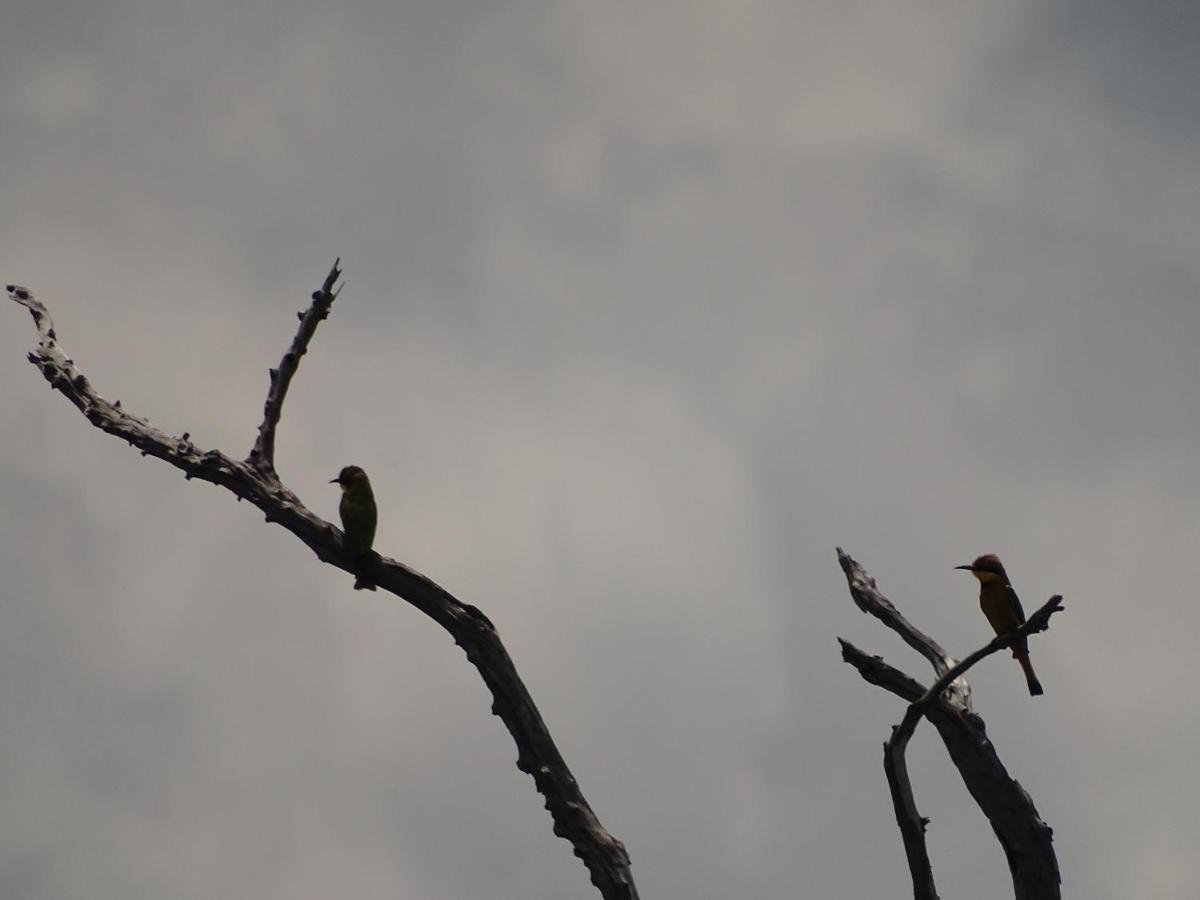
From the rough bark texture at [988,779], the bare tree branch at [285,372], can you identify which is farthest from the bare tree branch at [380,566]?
the rough bark texture at [988,779]

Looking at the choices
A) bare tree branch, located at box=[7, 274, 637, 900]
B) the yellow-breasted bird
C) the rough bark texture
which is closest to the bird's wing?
the yellow-breasted bird

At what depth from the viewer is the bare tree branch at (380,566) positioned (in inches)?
300

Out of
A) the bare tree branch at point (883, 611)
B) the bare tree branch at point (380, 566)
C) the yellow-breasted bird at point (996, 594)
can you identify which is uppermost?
the yellow-breasted bird at point (996, 594)

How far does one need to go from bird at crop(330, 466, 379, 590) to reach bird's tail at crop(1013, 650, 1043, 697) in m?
5.58

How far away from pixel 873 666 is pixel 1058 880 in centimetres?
177

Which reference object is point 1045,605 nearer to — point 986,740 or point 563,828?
point 986,740

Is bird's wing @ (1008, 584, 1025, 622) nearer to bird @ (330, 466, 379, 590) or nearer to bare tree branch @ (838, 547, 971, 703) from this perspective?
bare tree branch @ (838, 547, 971, 703)

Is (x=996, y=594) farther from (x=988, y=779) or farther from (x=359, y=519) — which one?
(x=359, y=519)

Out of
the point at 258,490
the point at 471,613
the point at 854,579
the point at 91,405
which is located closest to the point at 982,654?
the point at 854,579

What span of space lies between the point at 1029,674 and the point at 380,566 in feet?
19.1

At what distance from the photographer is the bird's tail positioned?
10.6 metres

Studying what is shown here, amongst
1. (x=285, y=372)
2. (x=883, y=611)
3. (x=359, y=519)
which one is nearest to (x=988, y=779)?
(x=883, y=611)

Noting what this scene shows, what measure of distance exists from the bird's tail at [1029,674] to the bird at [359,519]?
558cm

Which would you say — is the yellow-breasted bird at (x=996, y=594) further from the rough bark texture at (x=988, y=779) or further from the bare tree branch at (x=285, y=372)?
the bare tree branch at (x=285, y=372)
